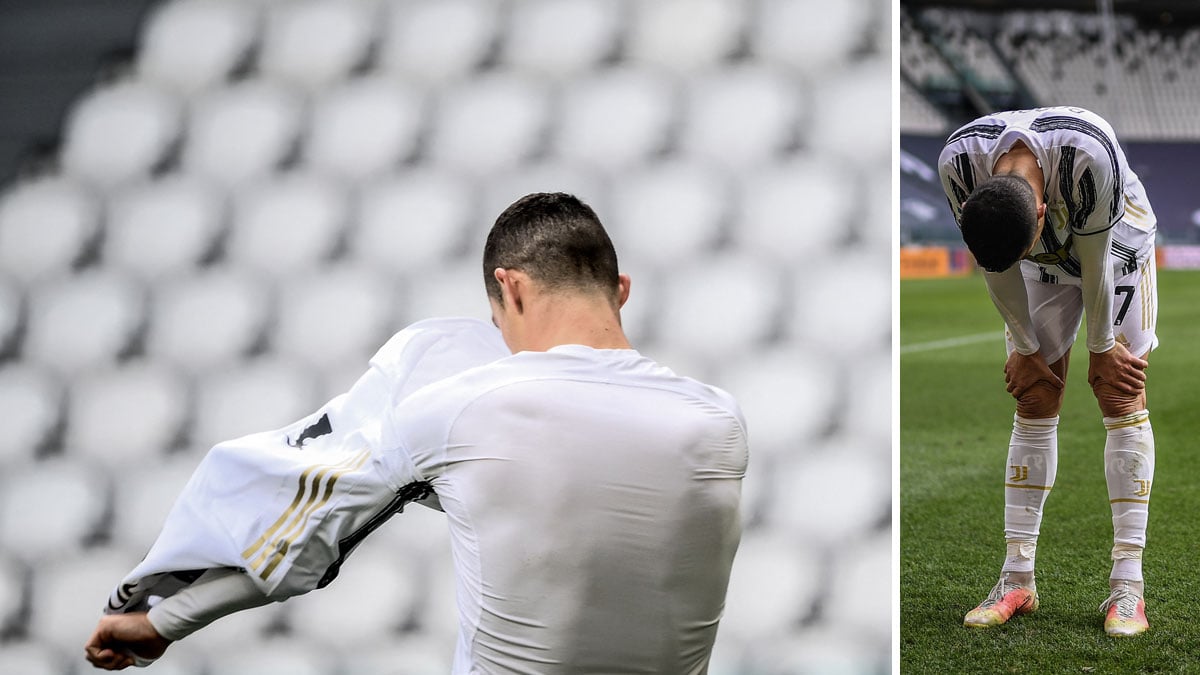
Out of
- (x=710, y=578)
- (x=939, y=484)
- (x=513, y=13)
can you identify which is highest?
(x=513, y=13)

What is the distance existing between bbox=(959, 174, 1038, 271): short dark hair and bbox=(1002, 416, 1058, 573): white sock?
0.46 metres

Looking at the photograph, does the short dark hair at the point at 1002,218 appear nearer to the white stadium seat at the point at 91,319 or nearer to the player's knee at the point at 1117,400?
the player's knee at the point at 1117,400

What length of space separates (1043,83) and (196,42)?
39.8 ft

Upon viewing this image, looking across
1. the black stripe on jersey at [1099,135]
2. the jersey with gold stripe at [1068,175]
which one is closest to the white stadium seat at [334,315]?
the jersey with gold stripe at [1068,175]

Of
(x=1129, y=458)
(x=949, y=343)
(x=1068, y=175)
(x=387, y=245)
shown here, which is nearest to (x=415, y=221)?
(x=387, y=245)

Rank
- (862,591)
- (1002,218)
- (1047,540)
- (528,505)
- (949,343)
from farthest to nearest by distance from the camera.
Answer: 1. (949,343)
2. (1047,540)
3. (862,591)
4. (1002,218)
5. (528,505)

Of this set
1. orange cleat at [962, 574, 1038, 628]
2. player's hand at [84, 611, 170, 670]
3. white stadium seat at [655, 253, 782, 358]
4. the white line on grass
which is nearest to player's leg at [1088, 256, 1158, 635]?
orange cleat at [962, 574, 1038, 628]

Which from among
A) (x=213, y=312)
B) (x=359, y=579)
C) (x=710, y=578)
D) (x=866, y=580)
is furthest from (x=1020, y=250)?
(x=213, y=312)

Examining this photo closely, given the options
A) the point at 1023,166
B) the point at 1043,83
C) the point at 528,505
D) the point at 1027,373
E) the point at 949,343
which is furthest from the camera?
the point at 1043,83

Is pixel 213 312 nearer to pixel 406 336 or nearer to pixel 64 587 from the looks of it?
pixel 64 587

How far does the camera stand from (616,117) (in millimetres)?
1513

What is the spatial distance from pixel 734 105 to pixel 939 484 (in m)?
1.24

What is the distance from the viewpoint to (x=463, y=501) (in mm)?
753

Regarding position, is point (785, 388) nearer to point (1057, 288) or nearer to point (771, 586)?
point (771, 586)
